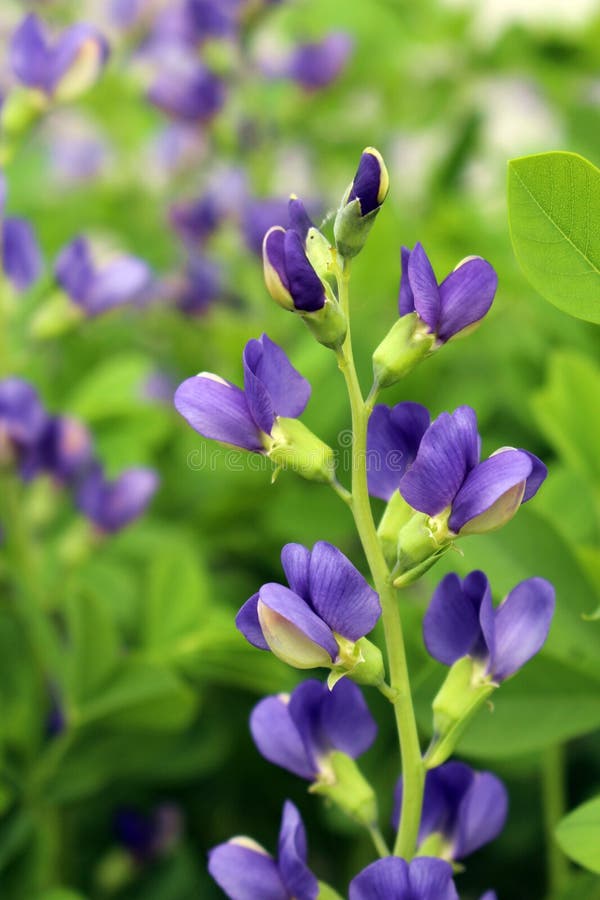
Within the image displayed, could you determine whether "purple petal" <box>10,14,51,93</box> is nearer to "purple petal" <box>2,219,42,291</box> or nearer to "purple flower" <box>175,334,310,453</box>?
"purple petal" <box>2,219,42,291</box>

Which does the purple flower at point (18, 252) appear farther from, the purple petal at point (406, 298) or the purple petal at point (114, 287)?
the purple petal at point (406, 298)

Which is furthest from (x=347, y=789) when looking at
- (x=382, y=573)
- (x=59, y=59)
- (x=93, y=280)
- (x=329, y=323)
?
(x=59, y=59)

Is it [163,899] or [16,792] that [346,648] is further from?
[163,899]

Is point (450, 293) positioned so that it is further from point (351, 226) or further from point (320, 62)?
point (320, 62)

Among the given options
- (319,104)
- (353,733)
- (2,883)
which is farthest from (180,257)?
(353,733)

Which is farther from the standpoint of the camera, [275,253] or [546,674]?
[546,674]

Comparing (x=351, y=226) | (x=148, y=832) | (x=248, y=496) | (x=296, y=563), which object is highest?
(x=351, y=226)
